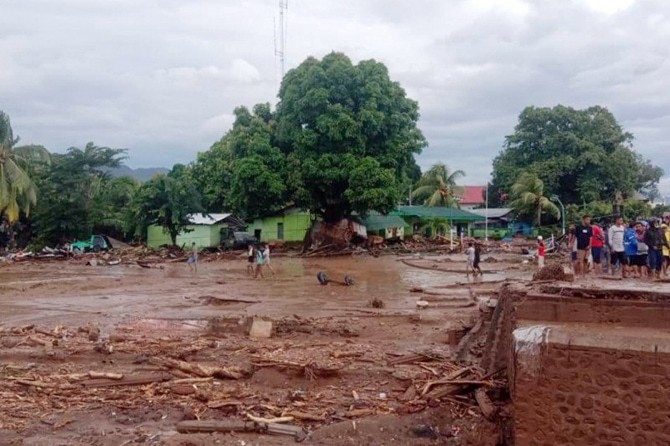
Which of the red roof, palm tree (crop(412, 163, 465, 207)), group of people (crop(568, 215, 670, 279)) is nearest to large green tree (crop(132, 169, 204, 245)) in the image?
palm tree (crop(412, 163, 465, 207))

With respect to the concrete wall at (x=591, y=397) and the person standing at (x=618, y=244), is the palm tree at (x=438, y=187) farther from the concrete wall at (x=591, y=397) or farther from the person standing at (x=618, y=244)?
the concrete wall at (x=591, y=397)

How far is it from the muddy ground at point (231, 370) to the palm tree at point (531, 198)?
35.4 metres

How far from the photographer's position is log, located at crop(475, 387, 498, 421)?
6.76m

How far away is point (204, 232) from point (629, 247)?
123 ft

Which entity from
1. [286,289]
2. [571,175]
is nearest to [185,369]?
[286,289]

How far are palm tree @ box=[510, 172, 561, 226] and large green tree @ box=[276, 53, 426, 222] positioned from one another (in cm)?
1530

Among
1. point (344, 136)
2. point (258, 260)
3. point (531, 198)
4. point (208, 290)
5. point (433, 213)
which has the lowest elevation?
point (208, 290)

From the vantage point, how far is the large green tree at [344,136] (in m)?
37.0

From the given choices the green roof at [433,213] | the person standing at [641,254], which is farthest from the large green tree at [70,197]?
the person standing at [641,254]

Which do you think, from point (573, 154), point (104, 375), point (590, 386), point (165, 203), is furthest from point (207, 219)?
point (590, 386)

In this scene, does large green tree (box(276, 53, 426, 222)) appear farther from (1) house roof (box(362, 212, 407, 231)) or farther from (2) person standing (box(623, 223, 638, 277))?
(2) person standing (box(623, 223, 638, 277))

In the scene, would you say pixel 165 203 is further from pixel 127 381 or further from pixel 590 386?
pixel 590 386

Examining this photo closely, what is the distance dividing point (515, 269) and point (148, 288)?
1479 cm

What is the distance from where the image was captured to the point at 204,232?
4928cm
